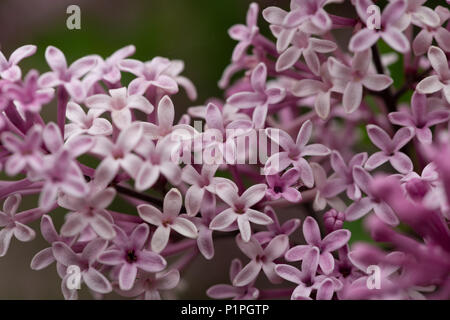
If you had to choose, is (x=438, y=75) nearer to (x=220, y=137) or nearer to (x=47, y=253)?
(x=220, y=137)

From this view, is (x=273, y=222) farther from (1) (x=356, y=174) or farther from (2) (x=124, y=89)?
(2) (x=124, y=89)

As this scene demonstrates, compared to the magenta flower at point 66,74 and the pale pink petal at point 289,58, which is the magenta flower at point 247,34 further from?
the magenta flower at point 66,74

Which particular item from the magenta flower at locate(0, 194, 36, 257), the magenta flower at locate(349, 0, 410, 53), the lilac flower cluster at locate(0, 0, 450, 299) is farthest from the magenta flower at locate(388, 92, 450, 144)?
the magenta flower at locate(0, 194, 36, 257)

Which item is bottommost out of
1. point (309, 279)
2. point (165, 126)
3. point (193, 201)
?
point (309, 279)

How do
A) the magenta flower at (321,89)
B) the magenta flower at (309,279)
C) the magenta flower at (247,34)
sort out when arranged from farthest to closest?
1. the magenta flower at (247,34)
2. the magenta flower at (321,89)
3. the magenta flower at (309,279)

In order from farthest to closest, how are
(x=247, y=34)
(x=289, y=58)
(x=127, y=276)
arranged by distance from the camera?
(x=247, y=34) < (x=289, y=58) < (x=127, y=276)

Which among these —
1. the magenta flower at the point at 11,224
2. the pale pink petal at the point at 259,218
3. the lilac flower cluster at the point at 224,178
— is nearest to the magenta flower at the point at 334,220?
the lilac flower cluster at the point at 224,178

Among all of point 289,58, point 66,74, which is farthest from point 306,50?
point 66,74

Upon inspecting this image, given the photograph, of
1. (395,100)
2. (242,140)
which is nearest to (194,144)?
(242,140)
